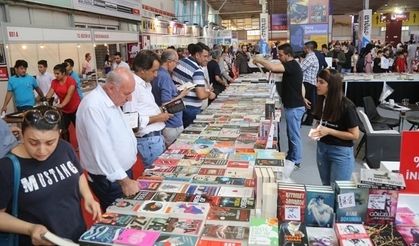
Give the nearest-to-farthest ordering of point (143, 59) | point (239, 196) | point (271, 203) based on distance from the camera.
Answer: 1. point (271, 203)
2. point (239, 196)
3. point (143, 59)

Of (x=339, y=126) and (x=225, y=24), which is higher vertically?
(x=225, y=24)

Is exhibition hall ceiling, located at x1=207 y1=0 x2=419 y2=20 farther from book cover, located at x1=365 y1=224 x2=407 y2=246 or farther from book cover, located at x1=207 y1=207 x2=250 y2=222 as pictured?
book cover, located at x1=365 y1=224 x2=407 y2=246

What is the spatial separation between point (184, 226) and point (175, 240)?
0.12 m

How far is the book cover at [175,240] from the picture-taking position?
150 centimetres

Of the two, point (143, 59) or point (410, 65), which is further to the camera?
point (410, 65)

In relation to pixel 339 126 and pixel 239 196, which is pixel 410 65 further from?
pixel 239 196

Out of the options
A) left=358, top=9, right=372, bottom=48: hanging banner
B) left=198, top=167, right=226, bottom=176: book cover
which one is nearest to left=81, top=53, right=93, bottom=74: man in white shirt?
left=198, top=167, right=226, bottom=176: book cover

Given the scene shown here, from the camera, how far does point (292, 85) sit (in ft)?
14.0

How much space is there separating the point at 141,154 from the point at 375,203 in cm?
194

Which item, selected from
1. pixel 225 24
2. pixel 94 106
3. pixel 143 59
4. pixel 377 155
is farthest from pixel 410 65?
pixel 225 24

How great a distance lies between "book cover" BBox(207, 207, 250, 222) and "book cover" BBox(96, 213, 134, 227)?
1.31 ft

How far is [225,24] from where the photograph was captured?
36281mm

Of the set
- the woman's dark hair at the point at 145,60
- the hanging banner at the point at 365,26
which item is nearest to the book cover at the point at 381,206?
the woman's dark hair at the point at 145,60

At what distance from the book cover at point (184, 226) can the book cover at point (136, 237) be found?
8cm
